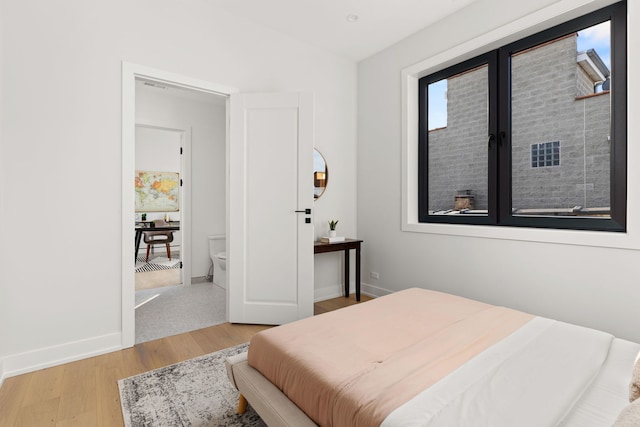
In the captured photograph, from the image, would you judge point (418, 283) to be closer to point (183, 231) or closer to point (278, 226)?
point (278, 226)

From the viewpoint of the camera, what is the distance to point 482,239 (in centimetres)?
274

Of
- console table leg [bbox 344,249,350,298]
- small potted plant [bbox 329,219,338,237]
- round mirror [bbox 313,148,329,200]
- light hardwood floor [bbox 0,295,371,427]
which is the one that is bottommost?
light hardwood floor [bbox 0,295,371,427]

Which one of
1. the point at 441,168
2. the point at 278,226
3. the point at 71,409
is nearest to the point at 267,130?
the point at 278,226

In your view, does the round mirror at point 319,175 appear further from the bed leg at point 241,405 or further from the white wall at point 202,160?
the bed leg at point 241,405

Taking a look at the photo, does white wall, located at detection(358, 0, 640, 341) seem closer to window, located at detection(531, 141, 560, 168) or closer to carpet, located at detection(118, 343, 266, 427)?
window, located at detection(531, 141, 560, 168)

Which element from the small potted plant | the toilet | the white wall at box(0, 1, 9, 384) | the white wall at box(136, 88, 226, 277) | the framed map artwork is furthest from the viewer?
the framed map artwork

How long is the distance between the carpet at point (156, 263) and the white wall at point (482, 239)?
372 centimetres

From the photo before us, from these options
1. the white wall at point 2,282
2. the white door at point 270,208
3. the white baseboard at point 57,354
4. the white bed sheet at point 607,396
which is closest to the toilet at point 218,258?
the white door at point 270,208

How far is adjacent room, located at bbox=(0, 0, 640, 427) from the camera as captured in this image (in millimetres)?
1345

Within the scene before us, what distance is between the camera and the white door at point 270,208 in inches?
114

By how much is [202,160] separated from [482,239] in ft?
12.0

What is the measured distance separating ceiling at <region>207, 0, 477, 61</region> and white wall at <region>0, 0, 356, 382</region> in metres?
0.63

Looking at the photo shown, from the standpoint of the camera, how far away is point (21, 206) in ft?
6.84

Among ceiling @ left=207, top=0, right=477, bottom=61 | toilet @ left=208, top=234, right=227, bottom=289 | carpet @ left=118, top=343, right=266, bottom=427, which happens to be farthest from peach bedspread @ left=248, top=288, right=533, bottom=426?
toilet @ left=208, top=234, right=227, bottom=289
